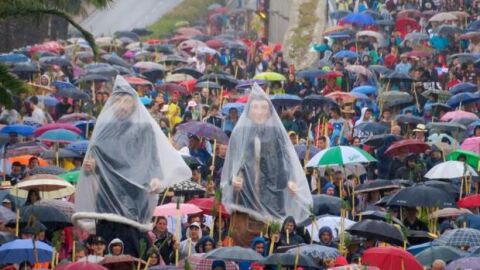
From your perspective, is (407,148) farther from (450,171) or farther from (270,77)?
(270,77)

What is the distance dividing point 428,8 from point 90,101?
49.0ft

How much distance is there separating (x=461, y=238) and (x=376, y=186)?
3.70m

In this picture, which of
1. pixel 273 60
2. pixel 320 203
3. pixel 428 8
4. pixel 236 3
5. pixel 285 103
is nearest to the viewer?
pixel 320 203

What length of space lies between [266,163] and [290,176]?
31cm

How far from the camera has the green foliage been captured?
Answer: 54013mm

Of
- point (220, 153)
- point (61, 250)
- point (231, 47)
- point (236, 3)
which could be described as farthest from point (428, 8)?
point (61, 250)

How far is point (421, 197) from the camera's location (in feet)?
74.2

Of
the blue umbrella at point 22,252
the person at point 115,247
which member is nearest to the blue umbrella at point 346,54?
the person at point 115,247

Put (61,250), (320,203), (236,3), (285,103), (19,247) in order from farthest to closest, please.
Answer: (236,3)
(285,103)
(320,203)
(61,250)
(19,247)

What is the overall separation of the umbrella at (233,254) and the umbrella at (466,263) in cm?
191

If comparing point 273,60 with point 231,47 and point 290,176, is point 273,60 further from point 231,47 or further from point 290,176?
point 290,176

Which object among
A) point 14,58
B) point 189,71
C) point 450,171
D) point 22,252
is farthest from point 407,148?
point 14,58

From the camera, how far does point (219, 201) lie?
2183 centimetres

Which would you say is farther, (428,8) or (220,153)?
(428,8)
